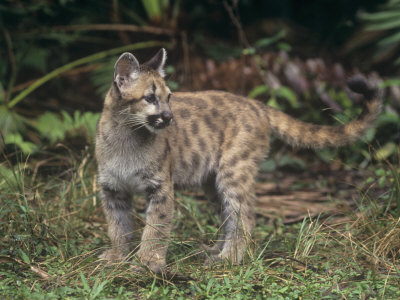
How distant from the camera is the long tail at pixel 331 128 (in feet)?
17.9

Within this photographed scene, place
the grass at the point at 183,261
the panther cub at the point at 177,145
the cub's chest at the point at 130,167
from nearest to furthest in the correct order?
the grass at the point at 183,261 → the panther cub at the point at 177,145 → the cub's chest at the point at 130,167

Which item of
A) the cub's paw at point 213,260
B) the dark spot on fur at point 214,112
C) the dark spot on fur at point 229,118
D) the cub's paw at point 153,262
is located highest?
the dark spot on fur at point 214,112

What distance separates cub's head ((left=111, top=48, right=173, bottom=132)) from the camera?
480 centimetres

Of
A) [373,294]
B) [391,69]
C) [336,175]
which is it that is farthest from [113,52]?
[373,294]

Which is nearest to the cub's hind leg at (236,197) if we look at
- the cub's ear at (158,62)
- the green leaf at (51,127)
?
the cub's ear at (158,62)

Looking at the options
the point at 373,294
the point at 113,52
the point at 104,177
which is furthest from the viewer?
the point at 113,52

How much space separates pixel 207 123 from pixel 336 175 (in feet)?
9.24

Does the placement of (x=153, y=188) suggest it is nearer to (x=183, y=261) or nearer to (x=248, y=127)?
(x=183, y=261)

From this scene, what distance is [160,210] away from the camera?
5090 mm

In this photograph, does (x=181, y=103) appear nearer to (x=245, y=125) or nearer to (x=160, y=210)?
(x=245, y=125)

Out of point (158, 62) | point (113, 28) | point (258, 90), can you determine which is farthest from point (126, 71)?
point (113, 28)

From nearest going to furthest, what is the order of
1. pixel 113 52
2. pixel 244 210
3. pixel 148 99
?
pixel 148 99
pixel 244 210
pixel 113 52

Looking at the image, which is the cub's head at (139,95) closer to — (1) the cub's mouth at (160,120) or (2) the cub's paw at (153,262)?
(1) the cub's mouth at (160,120)

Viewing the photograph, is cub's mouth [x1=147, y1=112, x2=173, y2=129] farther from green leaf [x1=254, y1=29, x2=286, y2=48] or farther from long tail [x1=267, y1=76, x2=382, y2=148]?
green leaf [x1=254, y1=29, x2=286, y2=48]
